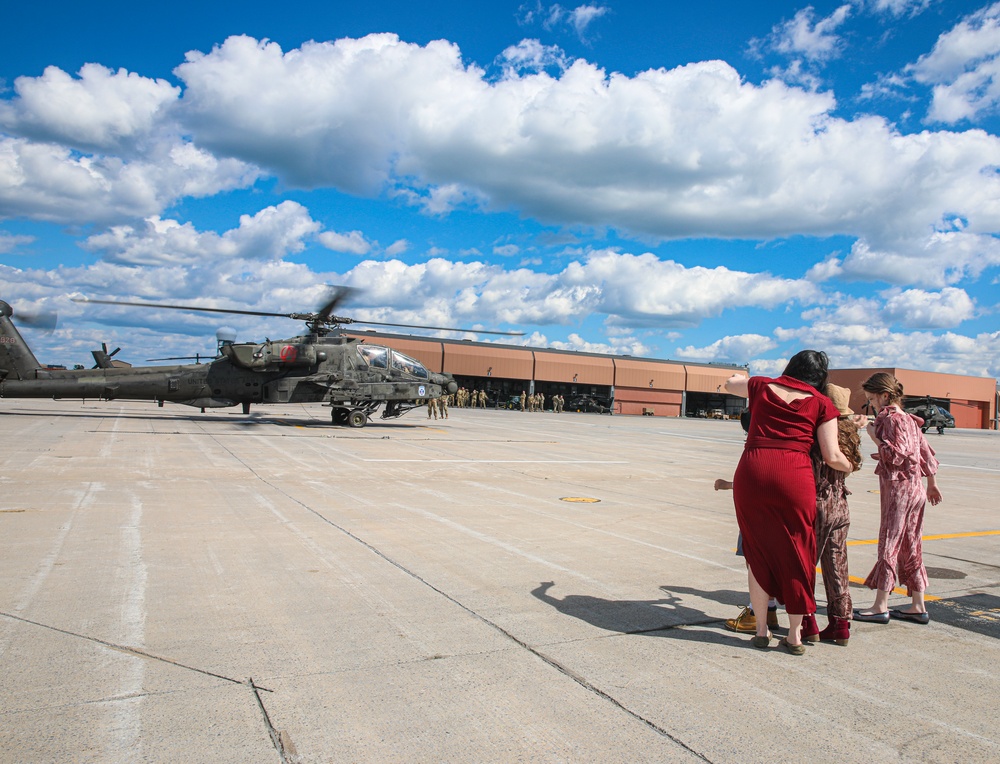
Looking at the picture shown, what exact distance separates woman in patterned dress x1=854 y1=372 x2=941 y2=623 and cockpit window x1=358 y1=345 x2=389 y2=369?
66.1 ft

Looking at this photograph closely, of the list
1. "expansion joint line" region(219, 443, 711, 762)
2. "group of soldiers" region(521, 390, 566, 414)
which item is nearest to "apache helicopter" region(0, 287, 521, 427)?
"expansion joint line" region(219, 443, 711, 762)

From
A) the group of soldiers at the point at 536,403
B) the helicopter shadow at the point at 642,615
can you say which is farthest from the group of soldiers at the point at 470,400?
the helicopter shadow at the point at 642,615

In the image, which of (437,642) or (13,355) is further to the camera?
(13,355)

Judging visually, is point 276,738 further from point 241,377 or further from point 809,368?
point 241,377

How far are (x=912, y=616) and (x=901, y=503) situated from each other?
0.82 m

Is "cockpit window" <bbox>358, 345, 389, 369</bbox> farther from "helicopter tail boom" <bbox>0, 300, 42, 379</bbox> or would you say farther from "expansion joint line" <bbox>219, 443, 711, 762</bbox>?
"expansion joint line" <bbox>219, 443, 711, 762</bbox>

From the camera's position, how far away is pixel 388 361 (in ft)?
80.1

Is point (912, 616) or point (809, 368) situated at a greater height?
point (809, 368)

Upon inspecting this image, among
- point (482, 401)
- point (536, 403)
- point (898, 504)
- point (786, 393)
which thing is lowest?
point (536, 403)

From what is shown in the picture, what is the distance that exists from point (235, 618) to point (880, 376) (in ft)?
16.2

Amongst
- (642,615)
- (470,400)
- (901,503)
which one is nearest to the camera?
(642,615)

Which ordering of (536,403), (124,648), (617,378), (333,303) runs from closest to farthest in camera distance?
(124,648) < (333,303) < (536,403) < (617,378)

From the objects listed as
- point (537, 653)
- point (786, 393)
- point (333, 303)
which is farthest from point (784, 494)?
point (333, 303)

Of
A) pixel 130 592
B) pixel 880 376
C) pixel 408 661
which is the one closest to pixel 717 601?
pixel 880 376
